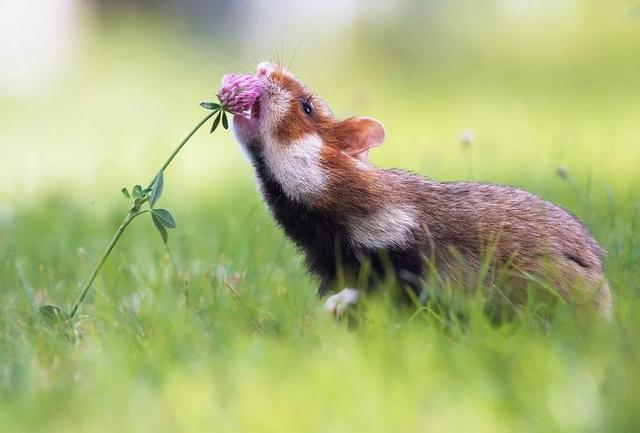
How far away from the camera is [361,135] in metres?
3.86

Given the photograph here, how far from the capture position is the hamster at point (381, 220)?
353 cm

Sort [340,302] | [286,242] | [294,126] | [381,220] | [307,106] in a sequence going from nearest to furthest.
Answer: [340,302] < [381,220] < [294,126] < [307,106] < [286,242]

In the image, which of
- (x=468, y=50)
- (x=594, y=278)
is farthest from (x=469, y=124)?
(x=594, y=278)

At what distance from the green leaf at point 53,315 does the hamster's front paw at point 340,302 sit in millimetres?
858

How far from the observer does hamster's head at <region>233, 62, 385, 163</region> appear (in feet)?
12.1

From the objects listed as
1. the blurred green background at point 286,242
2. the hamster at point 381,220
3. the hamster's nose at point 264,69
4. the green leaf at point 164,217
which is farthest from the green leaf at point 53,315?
the hamster's nose at point 264,69

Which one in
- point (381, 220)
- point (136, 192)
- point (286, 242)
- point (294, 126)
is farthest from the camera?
point (286, 242)

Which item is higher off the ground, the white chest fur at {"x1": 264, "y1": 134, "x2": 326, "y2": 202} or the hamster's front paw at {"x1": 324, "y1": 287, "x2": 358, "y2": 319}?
the white chest fur at {"x1": 264, "y1": 134, "x2": 326, "y2": 202}

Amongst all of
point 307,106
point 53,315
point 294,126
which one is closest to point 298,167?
point 294,126

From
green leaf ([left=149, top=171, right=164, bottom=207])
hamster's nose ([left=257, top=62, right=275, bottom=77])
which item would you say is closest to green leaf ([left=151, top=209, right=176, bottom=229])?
green leaf ([left=149, top=171, right=164, bottom=207])

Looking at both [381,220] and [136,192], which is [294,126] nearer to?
[381,220]

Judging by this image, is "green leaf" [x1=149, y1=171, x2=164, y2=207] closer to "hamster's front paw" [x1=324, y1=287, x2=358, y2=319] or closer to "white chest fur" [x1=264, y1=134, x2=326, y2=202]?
"white chest fur" [x1=264, y1=134, x2=326, y2=202]

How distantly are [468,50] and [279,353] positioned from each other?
1157 cm

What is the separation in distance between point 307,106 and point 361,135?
230mm
